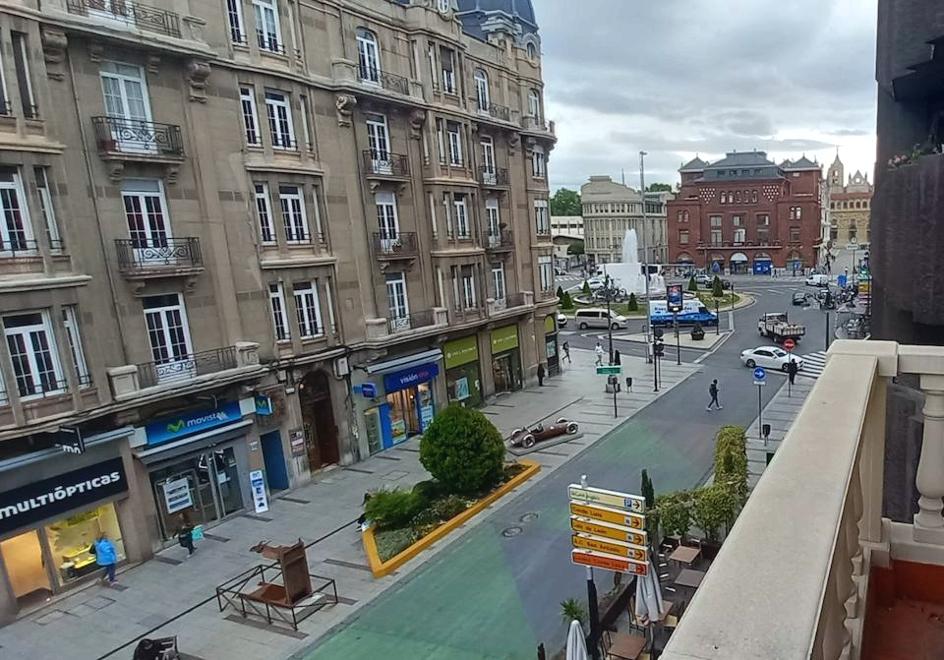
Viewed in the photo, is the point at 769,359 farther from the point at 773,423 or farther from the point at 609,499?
the point at 609,499

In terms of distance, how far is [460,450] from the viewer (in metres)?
17.1

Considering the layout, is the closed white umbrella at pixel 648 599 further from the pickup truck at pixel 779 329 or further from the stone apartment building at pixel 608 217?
the stone apartment building at pixel 608 217

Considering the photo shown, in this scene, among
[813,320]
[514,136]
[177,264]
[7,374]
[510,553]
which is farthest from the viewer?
[813,320]

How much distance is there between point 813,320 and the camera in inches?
1848

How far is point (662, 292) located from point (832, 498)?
5821 centimetres

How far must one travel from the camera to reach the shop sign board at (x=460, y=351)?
26484 millimetres

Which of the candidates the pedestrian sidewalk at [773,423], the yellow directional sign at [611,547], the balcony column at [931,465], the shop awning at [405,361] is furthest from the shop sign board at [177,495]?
the balcony column at [931,465]

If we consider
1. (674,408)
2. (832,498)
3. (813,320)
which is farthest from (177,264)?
(813,320)

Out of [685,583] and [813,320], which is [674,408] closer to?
[685,583]

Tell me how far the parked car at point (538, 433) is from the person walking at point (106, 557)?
12719mm

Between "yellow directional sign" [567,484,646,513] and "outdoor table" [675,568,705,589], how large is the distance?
109 inches

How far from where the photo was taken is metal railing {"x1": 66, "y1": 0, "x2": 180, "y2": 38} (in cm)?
1495

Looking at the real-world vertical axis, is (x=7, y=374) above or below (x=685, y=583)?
above

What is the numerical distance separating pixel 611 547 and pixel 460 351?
1729cm
